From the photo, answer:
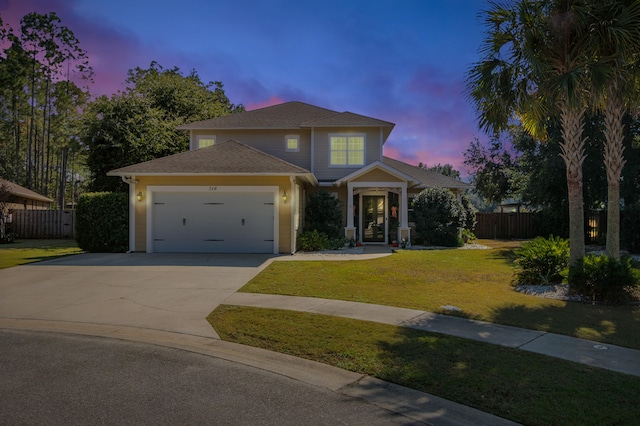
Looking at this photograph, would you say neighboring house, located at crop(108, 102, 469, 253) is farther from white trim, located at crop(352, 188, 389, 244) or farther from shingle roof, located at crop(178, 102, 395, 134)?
white trim, located at crop(352, 188, 389, 244)

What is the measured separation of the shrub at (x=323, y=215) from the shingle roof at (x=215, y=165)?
2.85 m

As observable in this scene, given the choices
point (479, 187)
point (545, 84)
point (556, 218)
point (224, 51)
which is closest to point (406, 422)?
point (545, 84)

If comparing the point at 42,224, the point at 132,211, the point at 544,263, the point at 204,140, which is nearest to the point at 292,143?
the point at 204,140

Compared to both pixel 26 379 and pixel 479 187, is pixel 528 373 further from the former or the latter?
pixel 479 187

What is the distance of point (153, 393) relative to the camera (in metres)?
3.95

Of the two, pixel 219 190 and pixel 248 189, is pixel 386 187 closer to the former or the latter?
pixel 248 189

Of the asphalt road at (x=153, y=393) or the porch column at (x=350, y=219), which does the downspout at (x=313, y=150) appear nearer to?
the porch column at (x=350, y=219)

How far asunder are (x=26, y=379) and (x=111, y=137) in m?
22.2

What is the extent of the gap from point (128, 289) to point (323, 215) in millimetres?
10323

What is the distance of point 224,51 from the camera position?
1416 cm

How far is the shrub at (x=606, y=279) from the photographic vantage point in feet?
26.5

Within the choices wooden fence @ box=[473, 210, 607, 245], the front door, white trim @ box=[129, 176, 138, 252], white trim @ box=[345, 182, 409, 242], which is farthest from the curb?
wooden fence @ box=[473, 210, 607, 245]

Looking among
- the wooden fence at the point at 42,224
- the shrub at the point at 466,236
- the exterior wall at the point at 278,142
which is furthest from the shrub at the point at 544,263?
the wooden fence at the point at 42,224

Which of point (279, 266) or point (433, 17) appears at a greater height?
point (433, 17)
